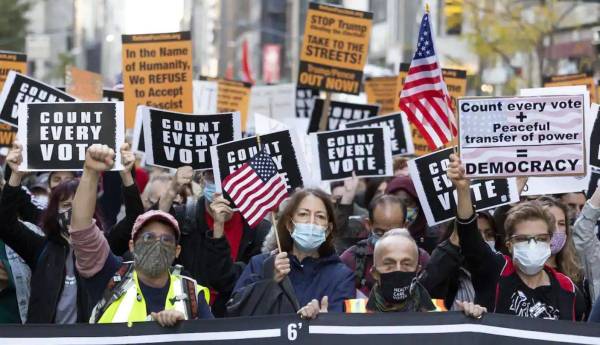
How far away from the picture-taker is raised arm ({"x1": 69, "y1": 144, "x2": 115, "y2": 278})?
636cm

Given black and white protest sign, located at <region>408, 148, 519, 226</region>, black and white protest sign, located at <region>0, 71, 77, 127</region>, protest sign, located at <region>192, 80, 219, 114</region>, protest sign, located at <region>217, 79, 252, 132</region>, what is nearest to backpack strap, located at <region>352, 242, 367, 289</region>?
black and white protest sign, located at <region>408, 148, 519, 226</region>

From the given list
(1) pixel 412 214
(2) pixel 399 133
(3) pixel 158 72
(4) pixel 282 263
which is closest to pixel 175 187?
(1) pixel 412 214

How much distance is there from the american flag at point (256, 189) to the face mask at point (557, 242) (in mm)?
1519

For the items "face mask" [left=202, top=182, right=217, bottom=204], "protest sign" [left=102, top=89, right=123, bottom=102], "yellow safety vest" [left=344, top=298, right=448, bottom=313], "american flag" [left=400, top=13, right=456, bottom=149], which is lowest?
"yellow safety vest" [left=344, top=298, right=448, bottom=313]

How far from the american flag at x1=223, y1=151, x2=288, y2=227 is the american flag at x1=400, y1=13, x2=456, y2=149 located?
131 cm

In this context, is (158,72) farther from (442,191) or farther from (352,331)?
(352,331)

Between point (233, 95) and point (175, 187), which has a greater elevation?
point (233, 95)

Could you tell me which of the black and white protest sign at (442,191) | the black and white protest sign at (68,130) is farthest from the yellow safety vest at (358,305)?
the black and white protest sign at (442,191)

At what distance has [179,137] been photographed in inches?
361

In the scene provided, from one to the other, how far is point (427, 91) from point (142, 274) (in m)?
2.76

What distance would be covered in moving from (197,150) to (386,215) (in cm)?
169

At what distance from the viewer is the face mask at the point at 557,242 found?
25.3ft

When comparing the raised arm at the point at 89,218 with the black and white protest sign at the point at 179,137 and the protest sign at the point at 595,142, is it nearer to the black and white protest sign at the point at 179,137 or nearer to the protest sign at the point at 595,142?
the black and white protest sign at the point at 179,137

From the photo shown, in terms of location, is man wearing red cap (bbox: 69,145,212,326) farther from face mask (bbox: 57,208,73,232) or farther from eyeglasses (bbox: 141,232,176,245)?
face mask (bbox: 57,208,73,232)
